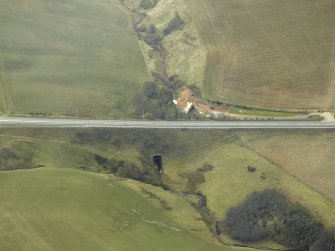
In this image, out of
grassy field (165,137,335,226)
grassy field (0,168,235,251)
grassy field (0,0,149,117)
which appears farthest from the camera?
grassy field (0,0,149,117)

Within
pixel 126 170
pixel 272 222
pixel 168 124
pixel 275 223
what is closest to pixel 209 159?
pixel 168 124

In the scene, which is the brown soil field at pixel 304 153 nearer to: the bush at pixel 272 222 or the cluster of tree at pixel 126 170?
the bush at pixel 272 222

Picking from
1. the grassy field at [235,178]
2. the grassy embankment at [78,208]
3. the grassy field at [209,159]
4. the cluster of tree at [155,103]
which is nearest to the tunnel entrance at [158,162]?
the grassy field at [209,159]

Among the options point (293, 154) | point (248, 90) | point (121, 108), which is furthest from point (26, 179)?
point (248, 90)

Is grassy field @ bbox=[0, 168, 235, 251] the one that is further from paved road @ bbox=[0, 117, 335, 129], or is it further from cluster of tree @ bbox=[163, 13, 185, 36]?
cluster of tree @ bbox=[163, 13, 185, 36]

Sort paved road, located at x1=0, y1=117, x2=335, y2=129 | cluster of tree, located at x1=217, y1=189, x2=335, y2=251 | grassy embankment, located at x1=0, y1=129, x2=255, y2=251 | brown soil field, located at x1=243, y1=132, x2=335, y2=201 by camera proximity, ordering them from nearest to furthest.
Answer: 1. grassy embankment, located at x1=0, y1=129, x2=255, y2=251
2. cluster of tree, located at x1=217, y1=189, x2=335, y2=251
3. brown soil field, located at x1=243, y1=132, x2=335, y2=201
4. paved road, located at x1=0, y1=117, x2=335, y2=129

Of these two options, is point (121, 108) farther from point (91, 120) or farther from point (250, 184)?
point (250, 184)

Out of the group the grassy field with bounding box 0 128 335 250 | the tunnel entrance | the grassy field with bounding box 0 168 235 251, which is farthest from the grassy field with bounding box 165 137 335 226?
the grassy field with bounding box 0 168 235 251
